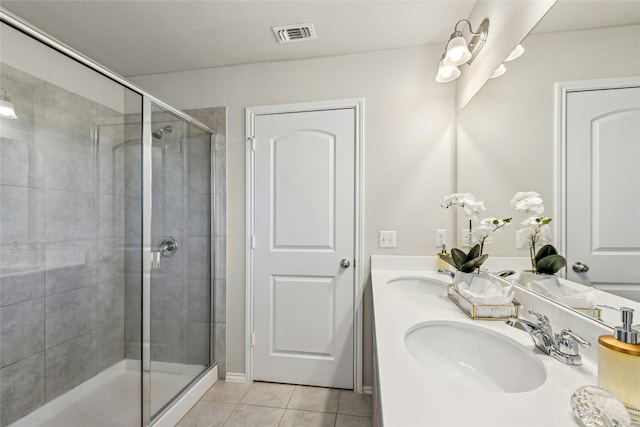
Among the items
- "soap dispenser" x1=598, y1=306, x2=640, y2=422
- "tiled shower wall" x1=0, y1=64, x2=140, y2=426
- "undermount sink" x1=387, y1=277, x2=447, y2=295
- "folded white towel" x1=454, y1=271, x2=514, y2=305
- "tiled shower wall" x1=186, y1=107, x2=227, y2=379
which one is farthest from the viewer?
"tiled shower wall" x1=186, y1=107, x2=227, y2=379

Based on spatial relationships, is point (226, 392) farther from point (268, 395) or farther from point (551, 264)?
point (551, 264)

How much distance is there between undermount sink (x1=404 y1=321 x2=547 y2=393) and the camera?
76cm

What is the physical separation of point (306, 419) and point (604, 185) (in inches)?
71.7

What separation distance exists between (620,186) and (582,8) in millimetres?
558

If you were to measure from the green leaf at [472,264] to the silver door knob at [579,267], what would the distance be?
0.31 meters

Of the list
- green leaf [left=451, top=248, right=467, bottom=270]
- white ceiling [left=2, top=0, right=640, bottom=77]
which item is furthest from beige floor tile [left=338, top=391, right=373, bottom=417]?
white ceiling [left=2, top=0, right=640, bottom=77]

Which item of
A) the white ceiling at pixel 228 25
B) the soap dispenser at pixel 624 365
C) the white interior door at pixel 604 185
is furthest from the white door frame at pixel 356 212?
the soap dispenser at pixel 624 365

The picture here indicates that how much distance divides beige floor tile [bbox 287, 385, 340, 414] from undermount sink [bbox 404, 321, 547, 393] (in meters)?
1.15

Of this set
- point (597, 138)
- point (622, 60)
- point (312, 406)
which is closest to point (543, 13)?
point (622, 60)

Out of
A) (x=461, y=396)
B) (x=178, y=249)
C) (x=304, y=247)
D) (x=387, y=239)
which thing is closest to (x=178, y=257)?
(x=178, y=249)

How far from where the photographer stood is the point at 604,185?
2.31 ft

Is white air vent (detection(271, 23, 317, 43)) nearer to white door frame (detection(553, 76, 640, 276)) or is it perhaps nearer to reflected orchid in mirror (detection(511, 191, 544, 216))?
white door frame (detection(553, 76, 640, 276))

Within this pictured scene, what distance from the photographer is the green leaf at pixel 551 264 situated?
883mm

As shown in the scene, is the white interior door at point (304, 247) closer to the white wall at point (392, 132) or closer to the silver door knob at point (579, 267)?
the white wall at point (392, 132)
